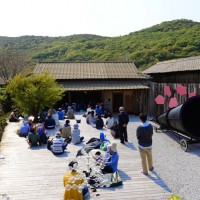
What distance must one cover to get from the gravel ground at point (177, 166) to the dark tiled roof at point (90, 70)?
1161cm

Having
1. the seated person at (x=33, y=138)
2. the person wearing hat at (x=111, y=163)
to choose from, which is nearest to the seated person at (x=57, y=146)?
the seated person at (x=33, y=138)

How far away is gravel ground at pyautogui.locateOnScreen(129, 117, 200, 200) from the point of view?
7.63m

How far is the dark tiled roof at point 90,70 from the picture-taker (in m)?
24.1

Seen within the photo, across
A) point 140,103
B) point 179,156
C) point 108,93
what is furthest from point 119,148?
point 108,93

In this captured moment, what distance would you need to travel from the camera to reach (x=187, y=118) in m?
12.2

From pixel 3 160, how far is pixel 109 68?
1696 cm

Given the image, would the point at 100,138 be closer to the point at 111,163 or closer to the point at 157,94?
the point at 111,163

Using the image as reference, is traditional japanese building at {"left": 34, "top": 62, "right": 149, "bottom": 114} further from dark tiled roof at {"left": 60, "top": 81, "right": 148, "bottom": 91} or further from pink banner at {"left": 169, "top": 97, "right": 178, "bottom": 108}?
pink banner at {"left": 169, "top": 97, "right": 178, "bottom": 108}

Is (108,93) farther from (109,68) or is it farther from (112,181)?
(112,181)

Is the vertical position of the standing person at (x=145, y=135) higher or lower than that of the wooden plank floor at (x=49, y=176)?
higher

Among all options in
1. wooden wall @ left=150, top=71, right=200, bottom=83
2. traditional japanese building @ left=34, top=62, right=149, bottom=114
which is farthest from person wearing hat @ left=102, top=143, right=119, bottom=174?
wooden wall @ left=150, top=71, right=200, bottom=83

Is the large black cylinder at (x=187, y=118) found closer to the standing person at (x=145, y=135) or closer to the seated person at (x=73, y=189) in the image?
the standing person at (x=145, y=135)

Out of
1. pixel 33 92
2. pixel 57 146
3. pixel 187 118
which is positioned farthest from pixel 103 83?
pixel 57 146

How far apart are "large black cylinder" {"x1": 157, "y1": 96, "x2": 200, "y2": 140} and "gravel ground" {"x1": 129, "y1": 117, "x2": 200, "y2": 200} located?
2.50 feet
